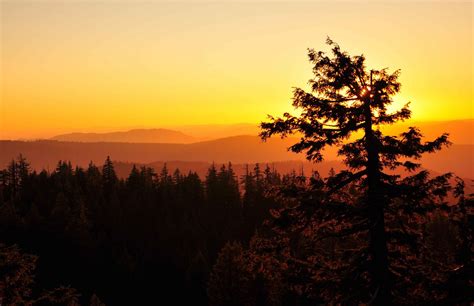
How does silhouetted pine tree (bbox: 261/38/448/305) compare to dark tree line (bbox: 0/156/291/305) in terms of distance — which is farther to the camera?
dark tree line (bbox: 0/156/291/305)


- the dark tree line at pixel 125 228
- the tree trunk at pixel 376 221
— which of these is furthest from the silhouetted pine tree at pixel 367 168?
the dark tree line at pixel 125 228

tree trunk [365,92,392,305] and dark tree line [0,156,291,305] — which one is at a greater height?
tree trunk [365,92,392,305]

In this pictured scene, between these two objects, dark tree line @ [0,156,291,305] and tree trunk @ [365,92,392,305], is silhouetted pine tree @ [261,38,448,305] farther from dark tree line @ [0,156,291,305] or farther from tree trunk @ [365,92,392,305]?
dark tree line @ [0,156,291,305]

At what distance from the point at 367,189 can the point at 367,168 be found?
643 millimetres

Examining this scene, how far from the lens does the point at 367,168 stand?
37.5 feet

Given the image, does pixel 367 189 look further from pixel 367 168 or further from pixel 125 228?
pixel 125 228

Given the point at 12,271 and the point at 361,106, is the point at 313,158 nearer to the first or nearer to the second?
the point at 361,106

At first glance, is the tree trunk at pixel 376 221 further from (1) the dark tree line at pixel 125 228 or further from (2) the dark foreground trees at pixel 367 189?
(1) the dark tree line at pixel 125 228

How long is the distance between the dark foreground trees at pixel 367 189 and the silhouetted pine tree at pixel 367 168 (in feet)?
0.08

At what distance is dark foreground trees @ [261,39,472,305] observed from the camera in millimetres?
11023

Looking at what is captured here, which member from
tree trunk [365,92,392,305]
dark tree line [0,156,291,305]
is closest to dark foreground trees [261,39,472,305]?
tree trunk [365,92,392,305]

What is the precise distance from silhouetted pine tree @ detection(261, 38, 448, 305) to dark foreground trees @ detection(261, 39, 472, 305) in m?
0.02

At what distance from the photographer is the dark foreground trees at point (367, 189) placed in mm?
11023

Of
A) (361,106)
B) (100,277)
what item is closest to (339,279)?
(361,106)
